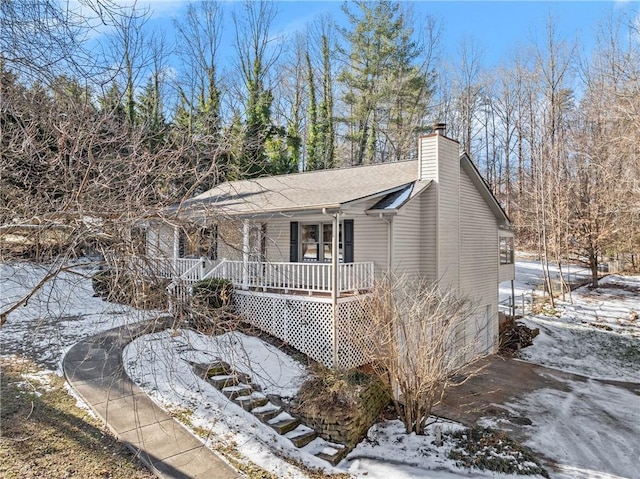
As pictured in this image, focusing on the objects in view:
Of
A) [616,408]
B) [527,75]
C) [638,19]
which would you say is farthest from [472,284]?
[527,75]

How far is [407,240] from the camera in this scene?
41.1 ft

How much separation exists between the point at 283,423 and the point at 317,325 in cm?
324

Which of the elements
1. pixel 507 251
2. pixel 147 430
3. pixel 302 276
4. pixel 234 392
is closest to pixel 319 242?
pixel 302 276

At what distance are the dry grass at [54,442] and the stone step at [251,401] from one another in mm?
2546

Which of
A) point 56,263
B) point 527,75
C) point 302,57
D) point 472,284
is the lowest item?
point 472,284

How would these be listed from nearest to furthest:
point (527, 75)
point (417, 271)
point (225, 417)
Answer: point (225, 417) < point (417, 271) < point (527, 75)

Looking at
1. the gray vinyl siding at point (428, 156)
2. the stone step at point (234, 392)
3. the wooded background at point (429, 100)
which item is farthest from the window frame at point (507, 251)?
the stone step at point (234, 392)

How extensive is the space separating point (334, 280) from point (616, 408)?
895 cm

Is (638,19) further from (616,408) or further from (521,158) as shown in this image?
(521,158)

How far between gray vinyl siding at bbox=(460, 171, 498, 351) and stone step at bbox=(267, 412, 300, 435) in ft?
26.4

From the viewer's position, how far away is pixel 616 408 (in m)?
11.6

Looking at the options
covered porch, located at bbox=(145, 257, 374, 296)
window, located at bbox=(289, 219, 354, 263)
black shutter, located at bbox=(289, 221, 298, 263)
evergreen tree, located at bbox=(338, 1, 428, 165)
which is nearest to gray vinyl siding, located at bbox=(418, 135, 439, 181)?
window, located at bbox=(289, 219, 354, 263)

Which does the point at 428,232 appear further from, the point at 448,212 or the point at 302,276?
the point at 302,276

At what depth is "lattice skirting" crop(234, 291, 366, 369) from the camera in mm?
10812
